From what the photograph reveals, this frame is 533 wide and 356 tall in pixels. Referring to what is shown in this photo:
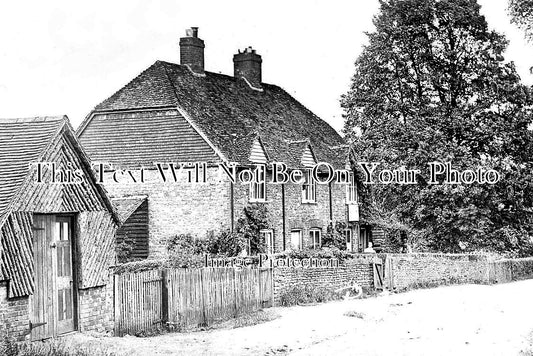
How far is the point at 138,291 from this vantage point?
22484mm

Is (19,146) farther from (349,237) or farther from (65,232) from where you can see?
(349,237)

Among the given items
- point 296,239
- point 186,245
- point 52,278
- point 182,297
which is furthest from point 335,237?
point 52,278

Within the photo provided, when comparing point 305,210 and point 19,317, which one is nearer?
point 19,317

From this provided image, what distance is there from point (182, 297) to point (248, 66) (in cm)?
2638

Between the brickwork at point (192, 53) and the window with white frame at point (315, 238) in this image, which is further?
the window with white frame at point (315, 238)

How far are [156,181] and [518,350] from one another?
22822 millimetres

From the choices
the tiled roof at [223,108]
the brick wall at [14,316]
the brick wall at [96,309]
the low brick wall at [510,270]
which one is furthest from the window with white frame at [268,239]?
the brick wall at [14,316]

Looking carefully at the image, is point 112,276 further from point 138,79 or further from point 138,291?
point 138,79

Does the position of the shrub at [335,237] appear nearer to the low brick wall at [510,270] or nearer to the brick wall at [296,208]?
the brick wall at [296,208]

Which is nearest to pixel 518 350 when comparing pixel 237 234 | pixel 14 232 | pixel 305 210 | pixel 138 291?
pixel 138 291

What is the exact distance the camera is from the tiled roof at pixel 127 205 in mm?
37969

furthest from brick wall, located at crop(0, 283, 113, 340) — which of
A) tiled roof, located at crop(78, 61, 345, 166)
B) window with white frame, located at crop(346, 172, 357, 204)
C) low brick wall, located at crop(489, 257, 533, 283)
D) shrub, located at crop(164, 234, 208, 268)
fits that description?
window with white frame, located at crop(346, 172, 357, 204)

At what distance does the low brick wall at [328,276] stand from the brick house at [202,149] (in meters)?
5.80

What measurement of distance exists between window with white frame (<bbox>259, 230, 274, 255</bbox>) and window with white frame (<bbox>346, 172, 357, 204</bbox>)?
8082mm
